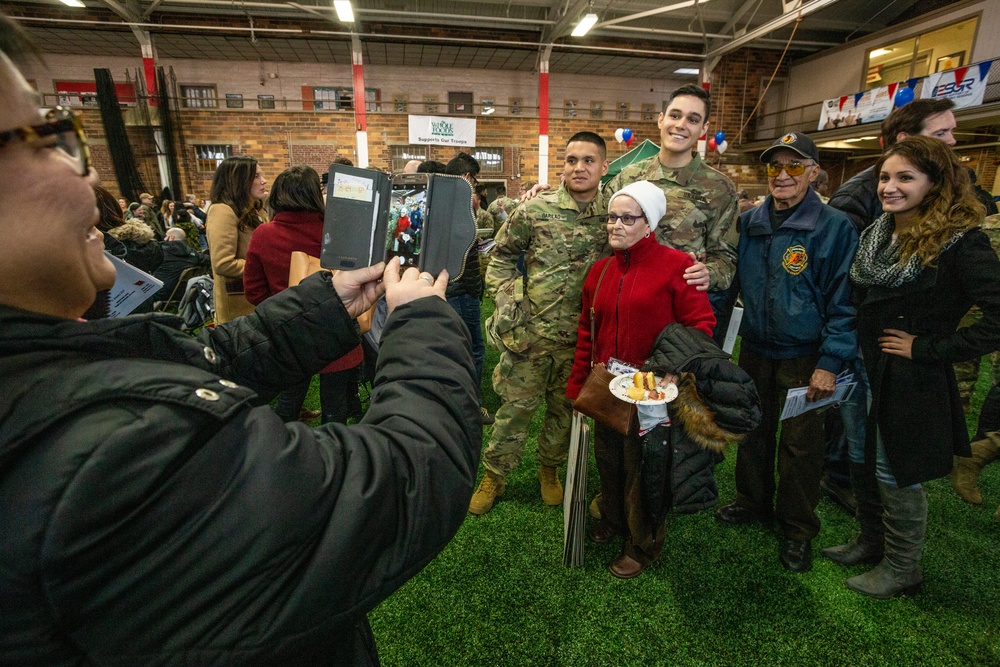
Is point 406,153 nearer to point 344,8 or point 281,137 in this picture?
point 281,137

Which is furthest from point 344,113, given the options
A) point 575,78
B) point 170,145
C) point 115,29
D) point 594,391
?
point 594,391

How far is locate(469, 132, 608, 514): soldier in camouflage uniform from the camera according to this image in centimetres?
239

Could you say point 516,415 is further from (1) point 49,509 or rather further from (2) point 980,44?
(2) point 980,44

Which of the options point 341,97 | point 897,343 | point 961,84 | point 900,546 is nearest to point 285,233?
point 897,343

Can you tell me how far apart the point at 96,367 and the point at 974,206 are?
240 centimetres

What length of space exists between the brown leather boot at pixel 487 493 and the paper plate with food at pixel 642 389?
1.10 meters

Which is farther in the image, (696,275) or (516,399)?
(516,399)

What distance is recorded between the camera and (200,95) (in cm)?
1225

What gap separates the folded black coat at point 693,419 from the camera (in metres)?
1.62

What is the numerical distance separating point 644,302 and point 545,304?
639mm

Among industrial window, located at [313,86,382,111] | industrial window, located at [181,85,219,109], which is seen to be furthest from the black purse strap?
industrial window, located at [181,85,219,109]

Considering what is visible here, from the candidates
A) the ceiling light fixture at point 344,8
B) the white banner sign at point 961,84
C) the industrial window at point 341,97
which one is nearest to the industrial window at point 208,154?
the industrial window at point 341,97

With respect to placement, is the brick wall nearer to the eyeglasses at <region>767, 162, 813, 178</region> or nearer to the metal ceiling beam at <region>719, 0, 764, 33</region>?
the metal ceiling beam at <region>719, 0, 764, 33</region>

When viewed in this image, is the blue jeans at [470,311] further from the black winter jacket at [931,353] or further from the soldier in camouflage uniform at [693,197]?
the black winter jacket at [931,353]
